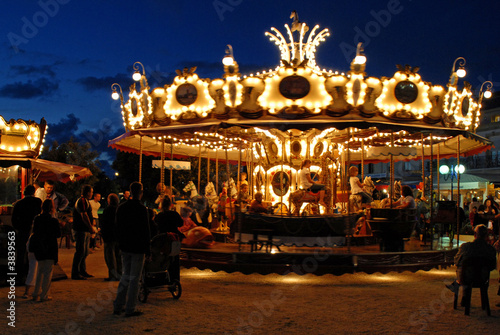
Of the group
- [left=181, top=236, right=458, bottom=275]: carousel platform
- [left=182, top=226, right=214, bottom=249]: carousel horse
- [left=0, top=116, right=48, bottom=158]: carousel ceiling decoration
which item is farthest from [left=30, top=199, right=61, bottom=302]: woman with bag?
A: [left=0, top=116, right=48, bottom=158]: carousel ceiling decoration

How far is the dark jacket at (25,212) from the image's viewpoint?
8.09m

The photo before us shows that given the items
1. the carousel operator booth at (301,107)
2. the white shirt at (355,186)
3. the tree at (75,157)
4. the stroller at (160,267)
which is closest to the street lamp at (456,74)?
the carousel operator booth at (301,107)

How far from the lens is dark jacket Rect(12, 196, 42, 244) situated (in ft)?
26.6

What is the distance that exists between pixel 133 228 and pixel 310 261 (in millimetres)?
4351

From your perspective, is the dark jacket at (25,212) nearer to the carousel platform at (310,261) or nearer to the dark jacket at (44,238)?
the dark jacket at (44,238)

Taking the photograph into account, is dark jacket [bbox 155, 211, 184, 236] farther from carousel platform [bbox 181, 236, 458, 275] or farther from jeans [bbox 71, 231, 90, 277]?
carousel platform [bbox 181, 236, 458, 275]

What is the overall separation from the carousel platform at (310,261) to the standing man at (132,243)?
3503mm

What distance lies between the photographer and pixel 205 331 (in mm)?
5539

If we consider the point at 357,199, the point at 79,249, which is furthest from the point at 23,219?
the point at 357,199

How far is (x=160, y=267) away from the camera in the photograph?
284 inches

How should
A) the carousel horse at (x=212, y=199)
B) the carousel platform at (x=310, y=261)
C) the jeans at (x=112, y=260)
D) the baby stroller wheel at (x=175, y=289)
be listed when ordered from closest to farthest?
the baby stroller wheel at (x=175, y=289) → the jeans at (x=112, y=260) → the carousel platform at (x=310, y=261) → the carousel horse at (x=212, y=199)

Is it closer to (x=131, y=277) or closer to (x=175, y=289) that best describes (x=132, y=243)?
(x=131, y=277)

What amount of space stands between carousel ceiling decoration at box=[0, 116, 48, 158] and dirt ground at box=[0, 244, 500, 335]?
5.64m

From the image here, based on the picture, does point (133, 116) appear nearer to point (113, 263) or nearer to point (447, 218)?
point (113, 263)
